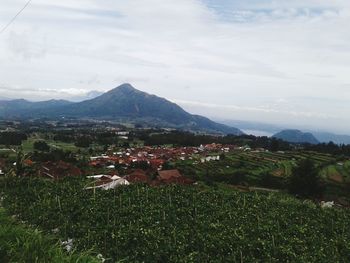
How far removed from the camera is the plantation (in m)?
12.5

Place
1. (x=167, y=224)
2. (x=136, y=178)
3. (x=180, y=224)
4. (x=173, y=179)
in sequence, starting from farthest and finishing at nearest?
(x=173, y=179) < (x=136, y=178) < (x=180, y=224) < (x=167, y=224)

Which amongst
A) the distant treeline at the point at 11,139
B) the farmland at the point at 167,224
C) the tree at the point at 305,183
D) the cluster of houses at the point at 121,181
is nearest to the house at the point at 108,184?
the cluster of houses at the point at 121,181

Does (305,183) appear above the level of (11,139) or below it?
above

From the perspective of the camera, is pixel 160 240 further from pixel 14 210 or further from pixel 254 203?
pixel 254 203

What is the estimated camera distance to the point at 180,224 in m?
15.3

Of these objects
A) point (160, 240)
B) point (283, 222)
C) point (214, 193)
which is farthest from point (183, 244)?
point (214, 193)

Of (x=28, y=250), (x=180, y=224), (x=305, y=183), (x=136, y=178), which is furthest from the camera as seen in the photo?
(x=305, y=183)

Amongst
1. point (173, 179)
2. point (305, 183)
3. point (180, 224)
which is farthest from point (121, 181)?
point (305, 183)

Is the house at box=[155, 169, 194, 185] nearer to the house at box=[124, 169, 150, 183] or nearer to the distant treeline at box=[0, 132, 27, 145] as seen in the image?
the house at box=[124, 169, 150, 183]

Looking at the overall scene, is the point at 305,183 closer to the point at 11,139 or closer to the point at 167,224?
the point at 167,224

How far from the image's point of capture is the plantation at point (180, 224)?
12508mm

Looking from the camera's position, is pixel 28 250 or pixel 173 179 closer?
pixel 28 250

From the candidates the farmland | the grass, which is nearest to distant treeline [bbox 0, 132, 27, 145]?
the farmland

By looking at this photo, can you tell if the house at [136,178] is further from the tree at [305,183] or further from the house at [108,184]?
the tree at [305,183]
